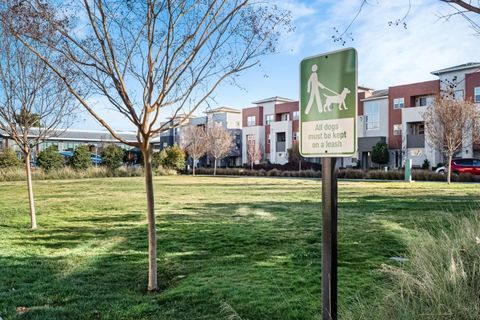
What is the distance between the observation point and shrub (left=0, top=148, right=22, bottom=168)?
111 feet

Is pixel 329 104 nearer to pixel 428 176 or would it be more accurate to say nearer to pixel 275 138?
pixel 428 176

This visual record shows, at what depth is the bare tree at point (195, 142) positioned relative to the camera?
5119 centimetres

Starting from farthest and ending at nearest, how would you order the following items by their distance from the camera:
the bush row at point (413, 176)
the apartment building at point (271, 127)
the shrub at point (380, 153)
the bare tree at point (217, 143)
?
the apartment building at point (271, 127) < the bare tree at point (217, 143) < the shrub at point (380, 153) < the bush row at point (413, 176)

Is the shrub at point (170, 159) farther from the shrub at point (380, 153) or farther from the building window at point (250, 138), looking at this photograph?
the shrub at point (380, 153)

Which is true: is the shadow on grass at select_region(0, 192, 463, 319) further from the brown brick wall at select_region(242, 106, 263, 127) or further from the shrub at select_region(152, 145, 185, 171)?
the brown brick wall at select_region(242, 106, 263, 127)

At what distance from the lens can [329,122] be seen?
8.38 feet

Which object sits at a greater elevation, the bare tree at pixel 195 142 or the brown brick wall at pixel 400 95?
the brown brick wall at pixel 400 95

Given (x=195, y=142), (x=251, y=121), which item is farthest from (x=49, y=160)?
(x=251, y=121)

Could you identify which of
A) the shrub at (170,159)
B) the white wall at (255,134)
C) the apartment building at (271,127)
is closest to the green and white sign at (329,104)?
the shrub at (170,159)

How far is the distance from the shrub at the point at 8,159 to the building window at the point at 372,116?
35.9 meters

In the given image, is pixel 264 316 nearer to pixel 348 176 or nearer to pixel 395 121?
pixel 348 176

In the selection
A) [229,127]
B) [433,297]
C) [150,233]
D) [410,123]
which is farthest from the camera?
[229,127]

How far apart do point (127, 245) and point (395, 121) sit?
41.7 m

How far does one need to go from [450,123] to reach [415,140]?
16.5m
